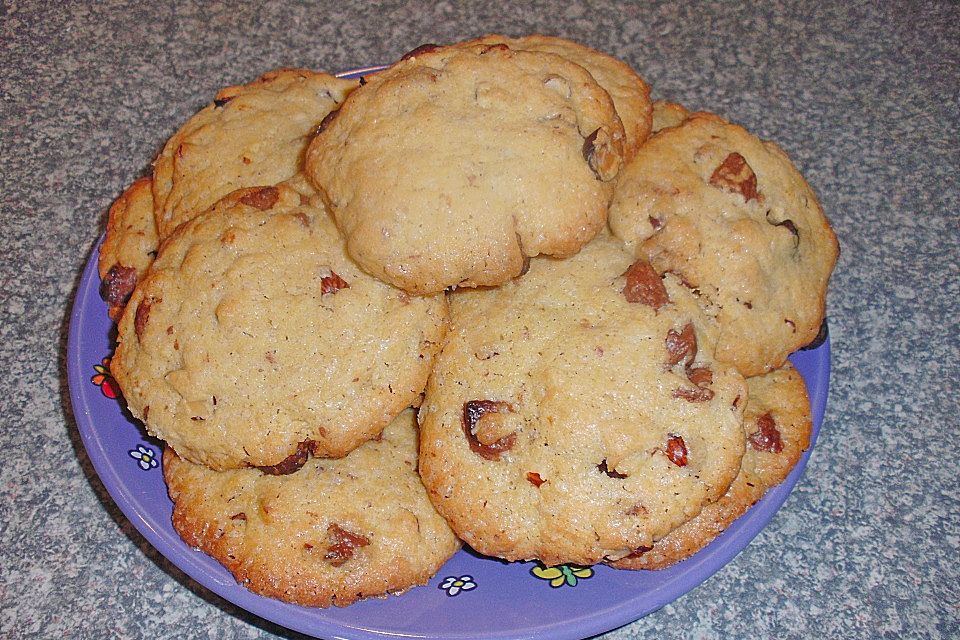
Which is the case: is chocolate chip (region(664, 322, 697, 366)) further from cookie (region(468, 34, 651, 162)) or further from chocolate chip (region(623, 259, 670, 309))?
cookie (region(468, 34, 651, 162))

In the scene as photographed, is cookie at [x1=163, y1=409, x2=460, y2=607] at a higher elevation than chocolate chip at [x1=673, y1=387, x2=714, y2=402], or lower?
lower

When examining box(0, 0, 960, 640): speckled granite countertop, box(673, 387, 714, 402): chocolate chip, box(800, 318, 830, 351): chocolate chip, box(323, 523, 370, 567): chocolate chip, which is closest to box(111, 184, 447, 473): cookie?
box(323, 523, 370, 567): chocolate chip

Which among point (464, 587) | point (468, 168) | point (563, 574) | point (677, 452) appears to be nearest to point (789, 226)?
point (677, 452)

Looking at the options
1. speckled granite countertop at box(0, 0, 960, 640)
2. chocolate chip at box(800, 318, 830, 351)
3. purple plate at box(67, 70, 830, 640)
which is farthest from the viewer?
speckled granite countertop at box(0, 0, 960, 640)

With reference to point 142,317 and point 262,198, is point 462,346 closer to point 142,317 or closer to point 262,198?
point 262,198

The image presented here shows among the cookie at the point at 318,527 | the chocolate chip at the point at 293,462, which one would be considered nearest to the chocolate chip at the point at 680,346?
the cookie at the point at 318,527

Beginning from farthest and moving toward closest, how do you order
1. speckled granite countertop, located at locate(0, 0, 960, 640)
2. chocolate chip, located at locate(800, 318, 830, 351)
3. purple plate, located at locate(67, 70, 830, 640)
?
speckled granite countertop, located at locate(0, 0, 960, 640), chocolate chip, located at locate(800, 318, 830, 351), purple plate, located at locate(67, 70, 830, 640)
